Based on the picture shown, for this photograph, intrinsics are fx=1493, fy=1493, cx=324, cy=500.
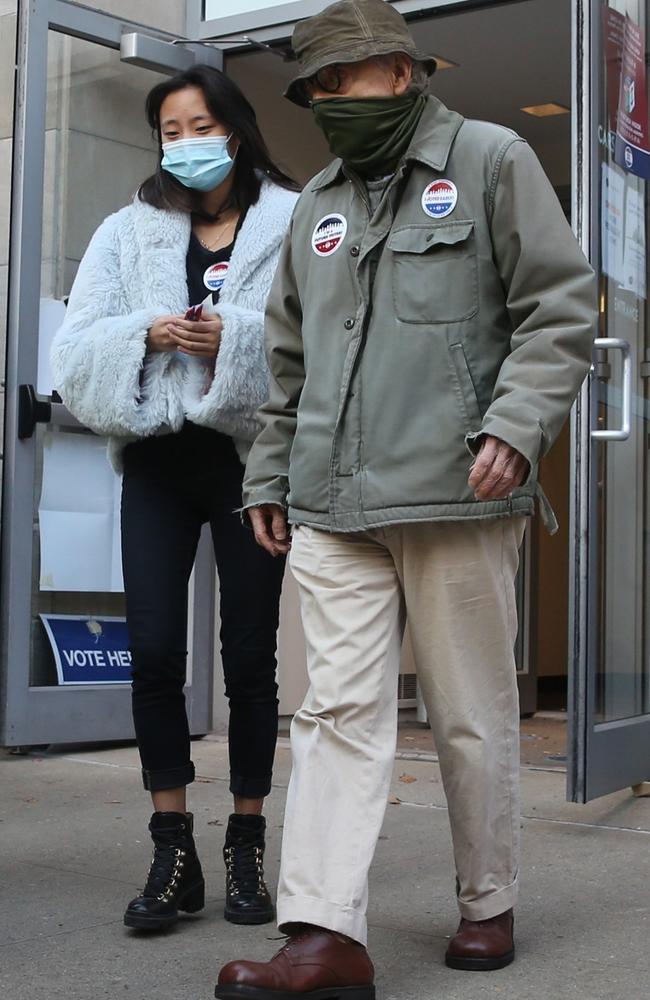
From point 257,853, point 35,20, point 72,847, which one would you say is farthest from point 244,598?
point 35,20

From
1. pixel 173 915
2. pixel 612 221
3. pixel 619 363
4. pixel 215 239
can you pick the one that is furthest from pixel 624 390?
pixel 173 915

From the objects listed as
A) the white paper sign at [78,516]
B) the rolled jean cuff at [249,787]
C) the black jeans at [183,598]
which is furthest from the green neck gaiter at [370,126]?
the white paper sign at [78,516]

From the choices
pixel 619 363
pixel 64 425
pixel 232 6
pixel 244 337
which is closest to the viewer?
pixel 244 337

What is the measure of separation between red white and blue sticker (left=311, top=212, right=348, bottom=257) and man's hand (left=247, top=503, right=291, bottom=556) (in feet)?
1.66

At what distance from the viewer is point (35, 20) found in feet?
18.6

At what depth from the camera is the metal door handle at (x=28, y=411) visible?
221 inches

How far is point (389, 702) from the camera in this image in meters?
2.74

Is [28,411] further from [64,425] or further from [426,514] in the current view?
[426,514]

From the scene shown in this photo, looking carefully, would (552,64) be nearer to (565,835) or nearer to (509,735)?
(565,835)

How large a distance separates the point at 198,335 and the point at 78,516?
9.13 ft

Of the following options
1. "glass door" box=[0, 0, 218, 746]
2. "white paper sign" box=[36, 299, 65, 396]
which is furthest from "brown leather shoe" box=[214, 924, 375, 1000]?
"white paper sign" box=[36, 299, 65, 396]

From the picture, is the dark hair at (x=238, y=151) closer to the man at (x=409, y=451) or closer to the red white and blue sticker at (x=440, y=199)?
the man at (x=409, y=451)

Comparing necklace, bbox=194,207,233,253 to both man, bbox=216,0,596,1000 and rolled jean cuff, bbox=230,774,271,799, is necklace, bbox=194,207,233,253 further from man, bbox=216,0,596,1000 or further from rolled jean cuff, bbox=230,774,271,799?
rolled jean cuff, bbox=230,774,271,799

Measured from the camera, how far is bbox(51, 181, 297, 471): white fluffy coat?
10.6 ft
